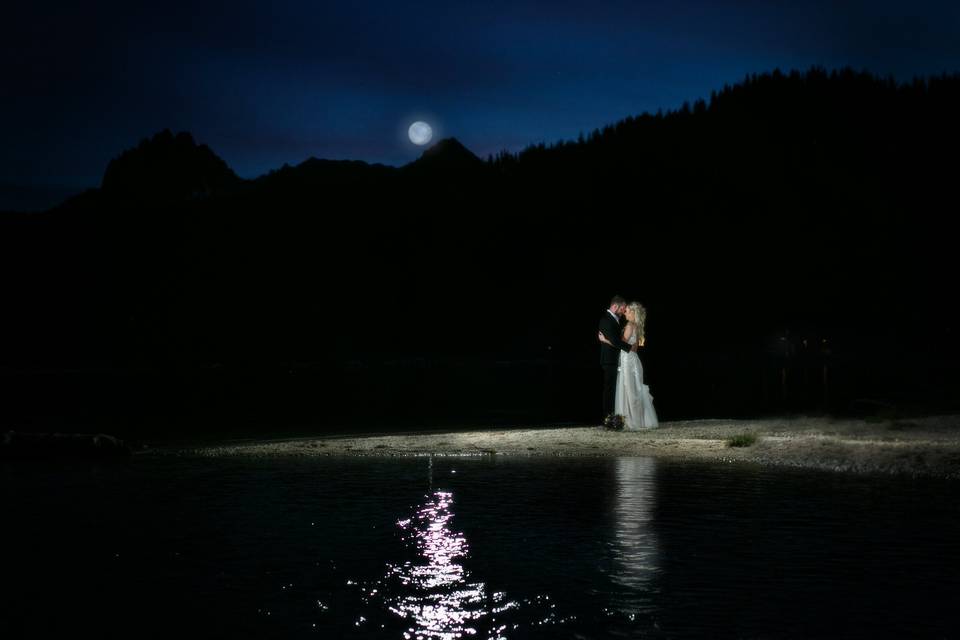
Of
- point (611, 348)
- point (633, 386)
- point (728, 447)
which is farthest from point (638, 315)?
point (728, 447)

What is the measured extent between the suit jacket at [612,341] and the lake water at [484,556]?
771 centimetres

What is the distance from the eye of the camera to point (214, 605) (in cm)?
964

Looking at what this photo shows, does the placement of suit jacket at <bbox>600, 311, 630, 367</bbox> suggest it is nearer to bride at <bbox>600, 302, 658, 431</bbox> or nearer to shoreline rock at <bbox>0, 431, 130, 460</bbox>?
bride at <bbox>600, 302, 658, 431</bbox>

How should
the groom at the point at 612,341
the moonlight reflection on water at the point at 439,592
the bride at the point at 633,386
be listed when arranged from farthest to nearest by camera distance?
the bride at the point at 633,386
the groom at the point at 612,341
the moonlight reflection on water at the point at 439,592

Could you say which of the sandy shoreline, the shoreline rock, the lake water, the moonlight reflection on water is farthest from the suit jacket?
the moonlight reflection on water

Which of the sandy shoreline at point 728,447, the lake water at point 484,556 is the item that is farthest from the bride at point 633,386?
the lake water at point 484,556

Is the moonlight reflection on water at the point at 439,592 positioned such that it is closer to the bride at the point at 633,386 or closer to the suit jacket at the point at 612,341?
the suit jacket at the point at 612,341

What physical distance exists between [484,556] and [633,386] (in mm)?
14763

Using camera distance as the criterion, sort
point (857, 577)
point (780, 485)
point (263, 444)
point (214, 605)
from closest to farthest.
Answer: point (214, 605) < point (857, 577) < point (780, 485) < point (263, 444)

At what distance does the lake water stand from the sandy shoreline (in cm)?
181

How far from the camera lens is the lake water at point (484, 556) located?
9062mm

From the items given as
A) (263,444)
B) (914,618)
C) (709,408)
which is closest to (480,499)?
(914,618)

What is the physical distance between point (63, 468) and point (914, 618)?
15494mm

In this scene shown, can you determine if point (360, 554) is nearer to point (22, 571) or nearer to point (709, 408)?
point (22, 571)
